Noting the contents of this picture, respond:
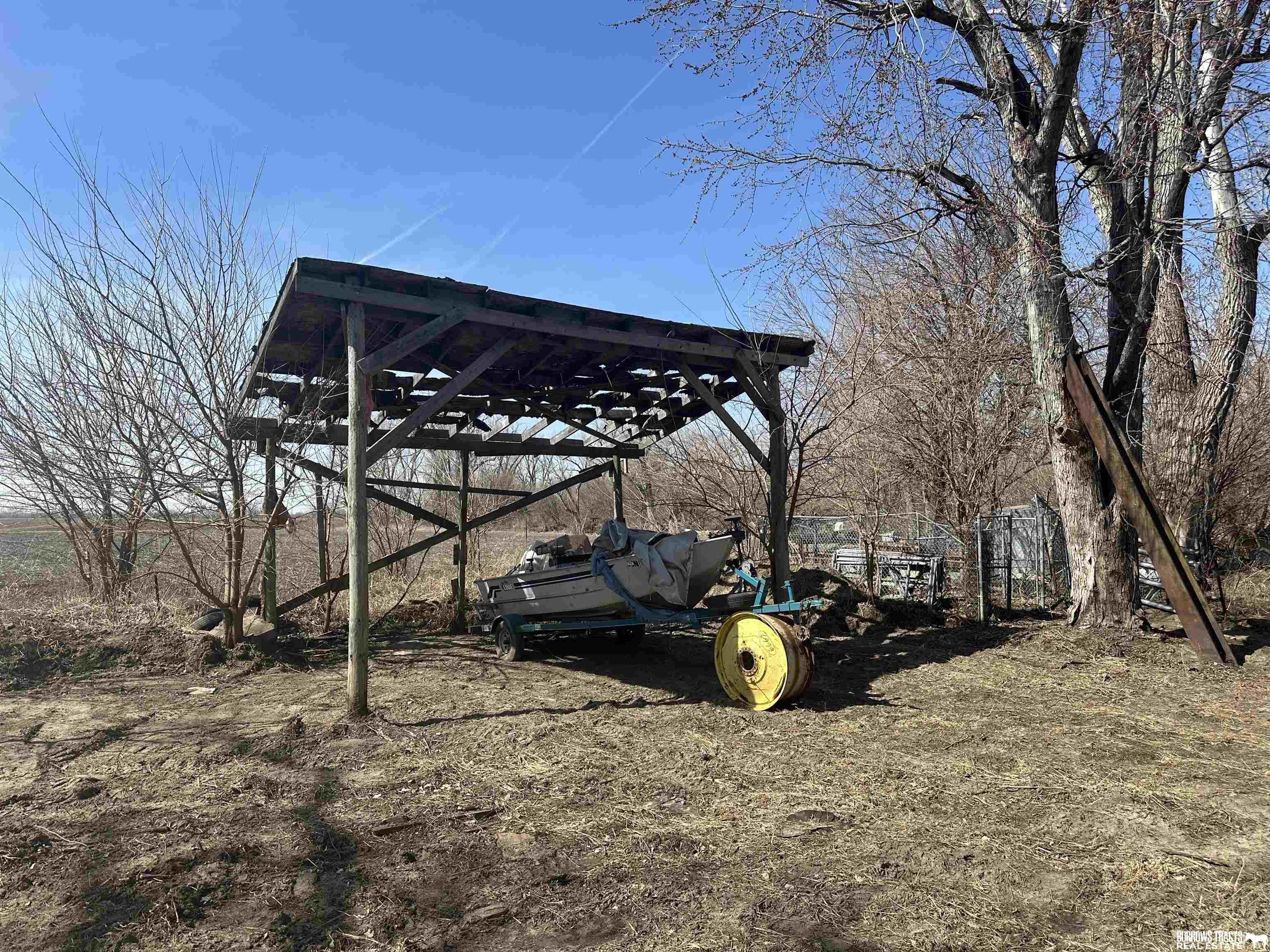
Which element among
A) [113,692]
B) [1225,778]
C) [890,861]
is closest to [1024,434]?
[1225,778]

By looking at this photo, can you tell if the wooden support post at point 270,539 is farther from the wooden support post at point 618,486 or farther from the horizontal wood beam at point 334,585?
the wooden support post at point 618,486

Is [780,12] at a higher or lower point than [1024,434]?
higher

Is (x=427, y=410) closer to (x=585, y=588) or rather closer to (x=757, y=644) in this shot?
(x=585, y=588)

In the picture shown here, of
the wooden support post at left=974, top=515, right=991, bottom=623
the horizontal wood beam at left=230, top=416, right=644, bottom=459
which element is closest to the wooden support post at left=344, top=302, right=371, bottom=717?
the horizontal wood beam at left=230, top=416, right=644, bottom=459

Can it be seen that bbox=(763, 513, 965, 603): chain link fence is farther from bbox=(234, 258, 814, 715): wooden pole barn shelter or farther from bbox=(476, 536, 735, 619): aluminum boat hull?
bbox=(476, 536, 735, 619): aluminum boat hull

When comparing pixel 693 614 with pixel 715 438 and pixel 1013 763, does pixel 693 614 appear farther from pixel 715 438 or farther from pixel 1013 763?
pixel 715 438

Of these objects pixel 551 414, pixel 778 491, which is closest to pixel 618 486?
pixel 551 414

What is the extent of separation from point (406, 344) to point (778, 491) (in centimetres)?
482

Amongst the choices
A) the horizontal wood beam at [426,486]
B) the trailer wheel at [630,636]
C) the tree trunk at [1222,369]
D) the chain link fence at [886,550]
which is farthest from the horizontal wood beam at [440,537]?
the tree trunk at [1222,369]

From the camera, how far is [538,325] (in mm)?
7477

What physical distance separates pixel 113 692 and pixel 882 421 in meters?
10.5

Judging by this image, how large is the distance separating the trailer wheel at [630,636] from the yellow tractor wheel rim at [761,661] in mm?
2840

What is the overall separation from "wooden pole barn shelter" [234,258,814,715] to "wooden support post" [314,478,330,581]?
176mm

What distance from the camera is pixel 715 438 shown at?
1323 cm
